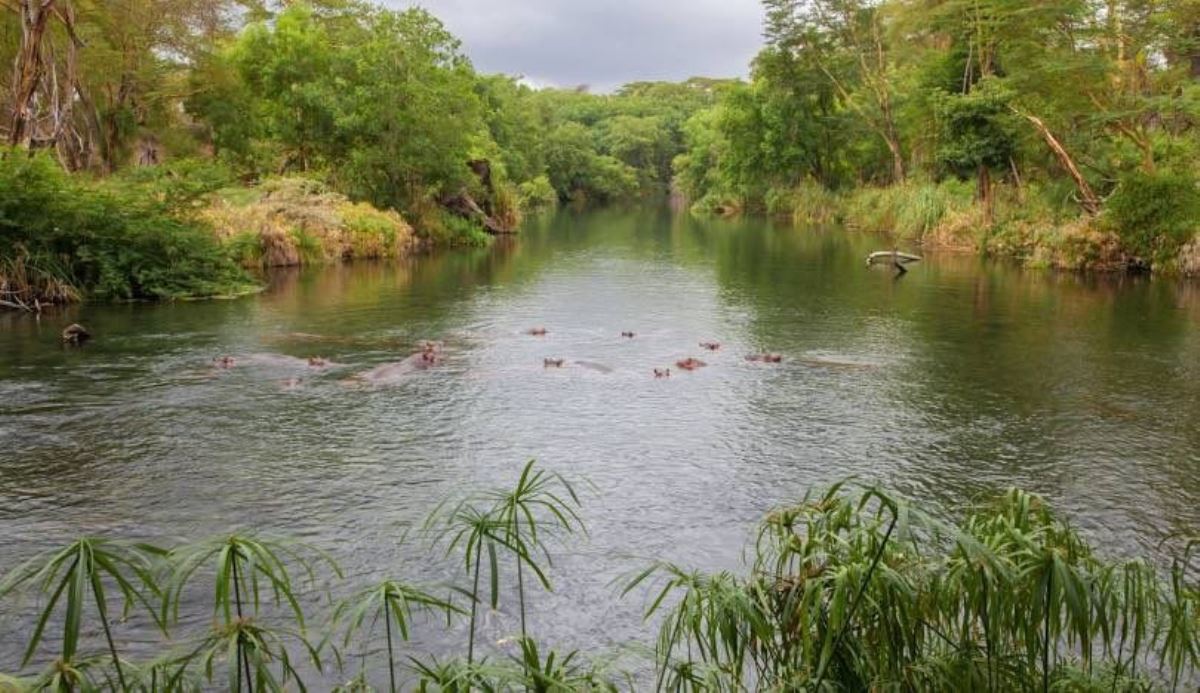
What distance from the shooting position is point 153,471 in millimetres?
10125

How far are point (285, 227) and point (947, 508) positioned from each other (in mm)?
24143

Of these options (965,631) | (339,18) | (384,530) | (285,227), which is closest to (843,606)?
(965,631)

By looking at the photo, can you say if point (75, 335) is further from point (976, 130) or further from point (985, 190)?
point (985, 190)

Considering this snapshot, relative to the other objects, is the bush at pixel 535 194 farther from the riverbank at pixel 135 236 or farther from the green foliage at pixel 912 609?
the green foliage at pixel 912 609

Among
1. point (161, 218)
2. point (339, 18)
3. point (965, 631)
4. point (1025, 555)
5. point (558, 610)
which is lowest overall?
point (558, 610)

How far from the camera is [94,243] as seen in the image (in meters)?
21.2

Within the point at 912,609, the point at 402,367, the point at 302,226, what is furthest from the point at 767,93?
the point at 912,609

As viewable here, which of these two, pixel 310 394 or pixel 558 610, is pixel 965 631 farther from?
pixel 310 394

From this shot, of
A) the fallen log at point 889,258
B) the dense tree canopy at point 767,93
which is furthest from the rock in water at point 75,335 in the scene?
the fallen log at point 889,258

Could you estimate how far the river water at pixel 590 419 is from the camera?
8.64 meters

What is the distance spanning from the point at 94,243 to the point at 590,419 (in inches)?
563

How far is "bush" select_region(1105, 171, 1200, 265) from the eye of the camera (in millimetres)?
26438

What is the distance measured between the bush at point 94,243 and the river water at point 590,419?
44.6 inches

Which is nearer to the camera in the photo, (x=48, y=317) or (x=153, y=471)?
(x=153, y=471)
